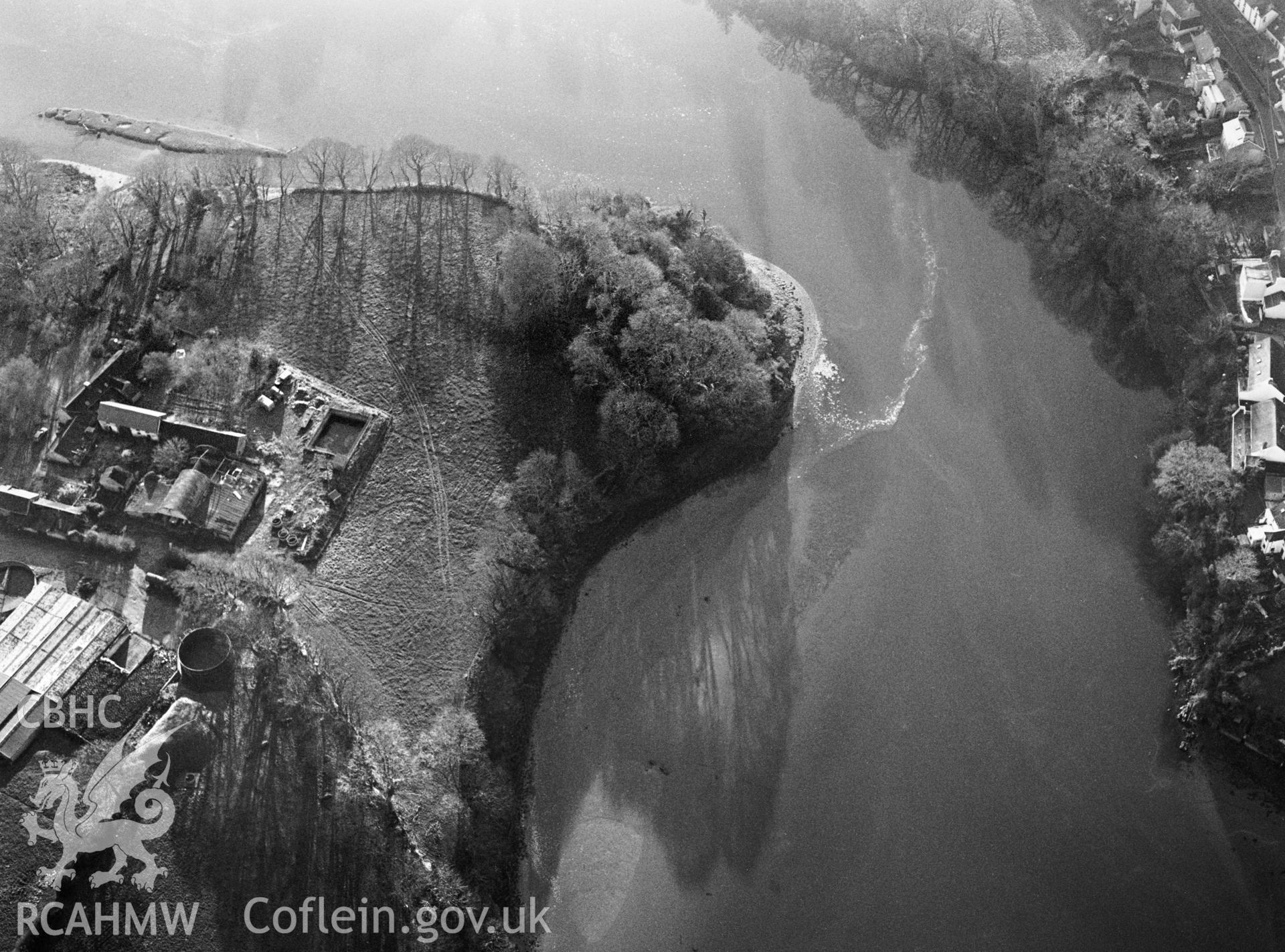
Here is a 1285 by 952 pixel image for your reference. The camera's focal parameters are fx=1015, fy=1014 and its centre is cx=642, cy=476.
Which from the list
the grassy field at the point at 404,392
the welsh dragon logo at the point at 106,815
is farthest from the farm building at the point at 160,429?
the welsh dragon logo at the point at 106,815

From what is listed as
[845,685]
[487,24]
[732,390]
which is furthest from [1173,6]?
[845,685]

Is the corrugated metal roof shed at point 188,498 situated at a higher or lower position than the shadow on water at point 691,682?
lower

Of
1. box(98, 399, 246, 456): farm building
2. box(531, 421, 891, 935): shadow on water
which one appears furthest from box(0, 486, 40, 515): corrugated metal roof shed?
box(531, 421, 891, 935): shadow on water

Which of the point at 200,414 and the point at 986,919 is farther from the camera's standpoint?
the point at 200,414

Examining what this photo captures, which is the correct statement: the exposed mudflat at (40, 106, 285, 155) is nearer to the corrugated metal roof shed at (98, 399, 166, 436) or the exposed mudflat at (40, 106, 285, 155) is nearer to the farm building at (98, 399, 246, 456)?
the corrugated metal roof shed at (98, 399, 166, 436)

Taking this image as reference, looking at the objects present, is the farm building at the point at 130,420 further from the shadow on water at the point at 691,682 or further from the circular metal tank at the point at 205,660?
the shadow on water at the point at 691,682

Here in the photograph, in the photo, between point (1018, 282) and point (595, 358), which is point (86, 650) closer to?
point (595, 358)

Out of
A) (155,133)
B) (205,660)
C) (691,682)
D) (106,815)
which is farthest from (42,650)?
(155,133)
